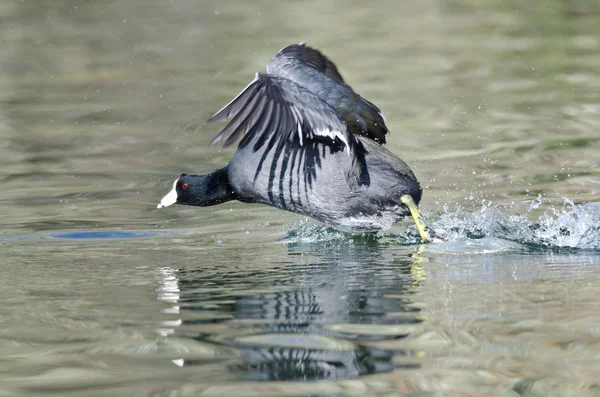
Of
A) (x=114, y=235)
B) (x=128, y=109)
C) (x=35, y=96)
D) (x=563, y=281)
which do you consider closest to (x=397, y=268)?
(x=563, y=281)

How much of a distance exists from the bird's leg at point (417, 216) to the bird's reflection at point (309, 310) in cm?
38

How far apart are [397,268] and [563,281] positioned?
38.1 inches

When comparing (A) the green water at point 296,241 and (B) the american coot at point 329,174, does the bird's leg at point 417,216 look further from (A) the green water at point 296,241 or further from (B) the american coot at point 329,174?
(A) the green water at point 296,241

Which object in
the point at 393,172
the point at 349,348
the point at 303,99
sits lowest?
the point at 349,348

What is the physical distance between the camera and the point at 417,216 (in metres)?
6.54

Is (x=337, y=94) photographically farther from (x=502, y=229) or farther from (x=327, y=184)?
(x=502, y=229)

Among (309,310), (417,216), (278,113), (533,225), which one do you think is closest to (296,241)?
(417,216)

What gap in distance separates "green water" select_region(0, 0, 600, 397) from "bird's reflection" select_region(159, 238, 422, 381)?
0.6 inches

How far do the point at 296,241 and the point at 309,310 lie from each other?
1957mm

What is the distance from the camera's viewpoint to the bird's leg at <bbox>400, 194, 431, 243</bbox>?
21.4ft

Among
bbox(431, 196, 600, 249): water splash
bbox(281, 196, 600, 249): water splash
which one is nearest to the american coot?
bbox(281, 196, 600, 249): water splash

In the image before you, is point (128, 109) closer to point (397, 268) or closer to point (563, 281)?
point (397, 268)

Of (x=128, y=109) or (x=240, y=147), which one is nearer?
(x=240, y=147)

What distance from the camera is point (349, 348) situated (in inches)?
161
